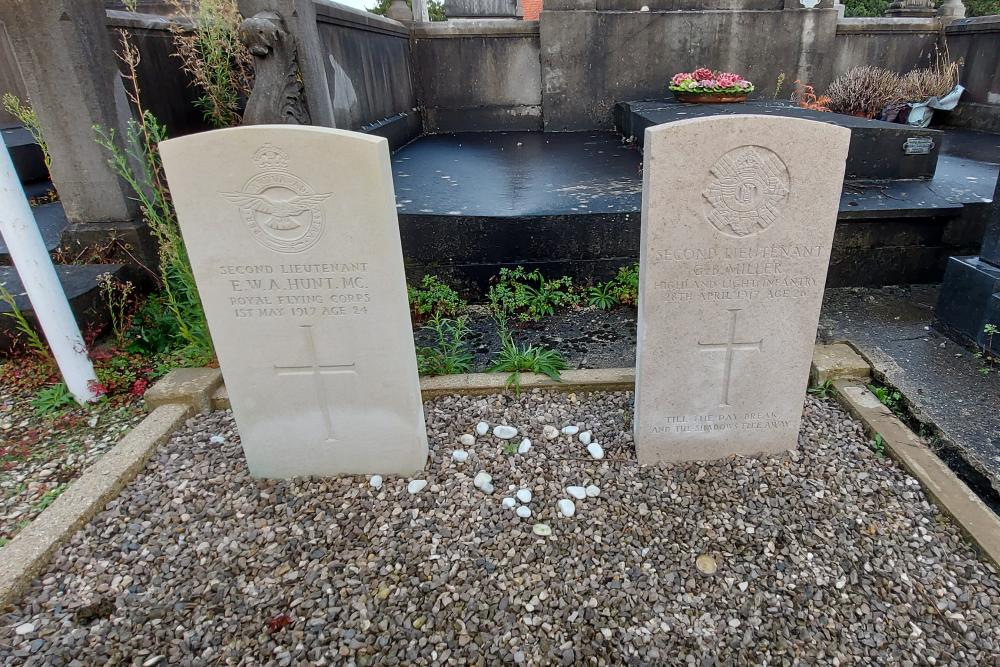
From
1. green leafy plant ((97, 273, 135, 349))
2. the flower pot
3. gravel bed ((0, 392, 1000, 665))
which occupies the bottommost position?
gravel bed ((0, 392, 1000, 665))

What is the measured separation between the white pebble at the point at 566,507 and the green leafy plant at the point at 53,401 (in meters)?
2.73

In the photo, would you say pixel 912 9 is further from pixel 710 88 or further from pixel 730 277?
pixel 730 277

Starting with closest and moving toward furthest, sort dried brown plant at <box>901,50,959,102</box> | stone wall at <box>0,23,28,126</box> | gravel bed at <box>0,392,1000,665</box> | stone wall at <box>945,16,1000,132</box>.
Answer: gravel bed at <box>0,392,1000,665</box>
stone wall at <box>0,23,28,126</box>
stone wall at <box>945,16,1000,132</box>
dried brown plant at <box>901,50,959,102</box>

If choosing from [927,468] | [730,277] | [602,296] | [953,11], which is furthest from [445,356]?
[953,11]

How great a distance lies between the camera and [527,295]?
156 inches

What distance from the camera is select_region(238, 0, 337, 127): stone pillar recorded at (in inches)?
168

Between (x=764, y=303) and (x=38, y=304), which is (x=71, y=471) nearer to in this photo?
(x=38, y=304)

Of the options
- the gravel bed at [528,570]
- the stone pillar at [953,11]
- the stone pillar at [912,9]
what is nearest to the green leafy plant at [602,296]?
the gravel bed at [528,570]

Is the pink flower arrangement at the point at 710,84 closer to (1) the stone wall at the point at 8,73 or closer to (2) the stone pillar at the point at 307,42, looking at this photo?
(2) the stone pillar at the point at 307,42

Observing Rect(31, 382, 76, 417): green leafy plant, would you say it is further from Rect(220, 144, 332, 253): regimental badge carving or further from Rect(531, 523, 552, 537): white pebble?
Rect(531, 523, 552, 537): white pebble

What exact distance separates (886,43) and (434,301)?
8720 millimetres

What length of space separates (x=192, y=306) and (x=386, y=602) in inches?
96.0

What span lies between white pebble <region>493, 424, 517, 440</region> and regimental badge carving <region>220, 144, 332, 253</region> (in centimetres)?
120

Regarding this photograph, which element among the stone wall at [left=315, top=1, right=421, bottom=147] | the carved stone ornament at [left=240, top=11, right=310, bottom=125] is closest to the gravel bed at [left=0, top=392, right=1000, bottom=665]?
the carved stone ornament at [left=240, top=11, right=310, bottom=125]
